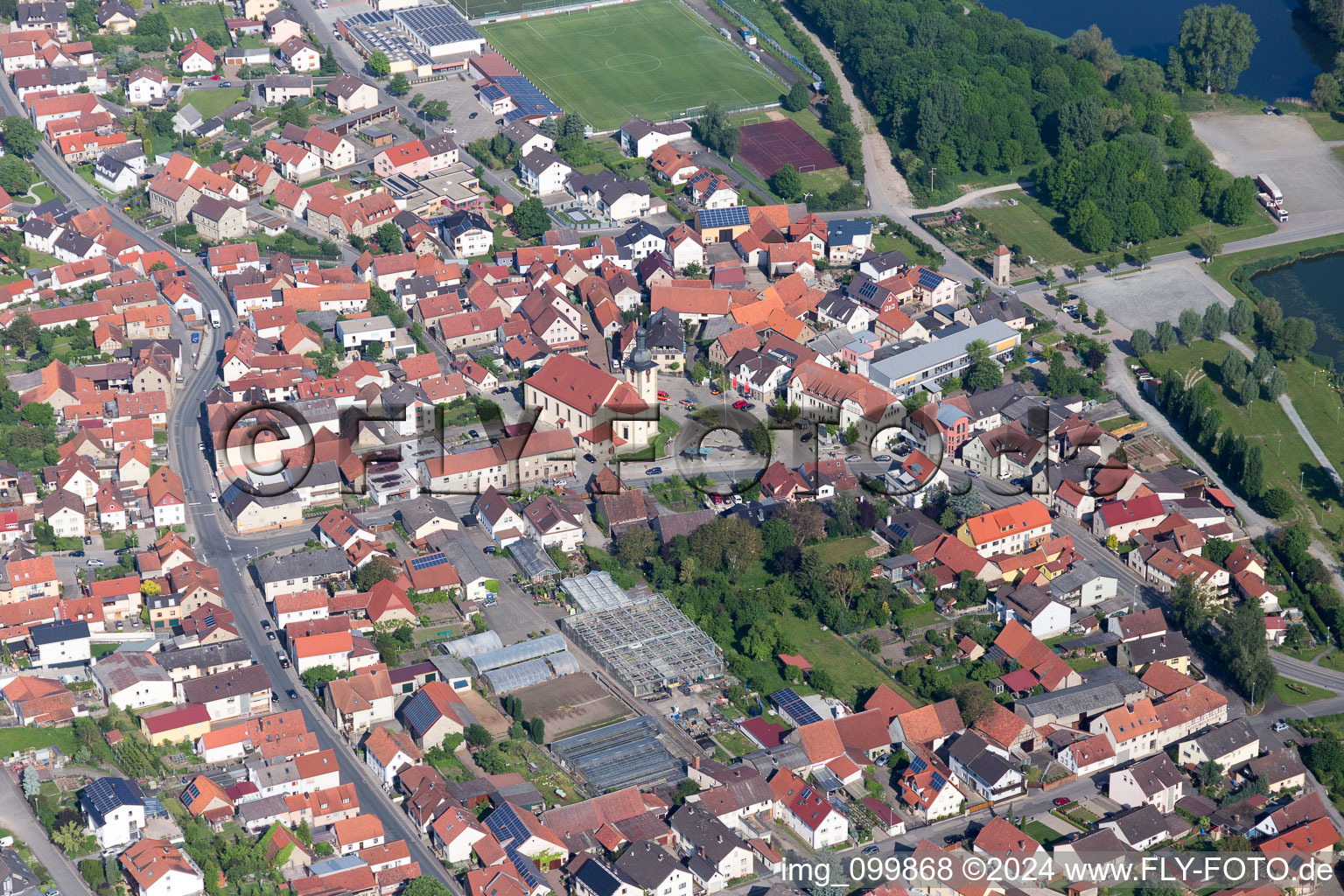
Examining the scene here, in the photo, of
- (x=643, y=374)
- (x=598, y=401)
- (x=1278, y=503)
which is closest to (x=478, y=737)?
(x=598, y=401)

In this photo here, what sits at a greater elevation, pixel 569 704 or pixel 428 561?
pixel 569 704

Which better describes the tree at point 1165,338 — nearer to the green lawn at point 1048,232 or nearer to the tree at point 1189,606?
the green lawn at point 1048,232

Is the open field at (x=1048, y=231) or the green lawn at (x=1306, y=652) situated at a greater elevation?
the green lawn at (x=1306, y=652)

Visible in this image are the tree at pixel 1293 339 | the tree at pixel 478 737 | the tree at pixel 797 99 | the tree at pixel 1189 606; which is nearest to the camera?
the tree at pixel 478 737

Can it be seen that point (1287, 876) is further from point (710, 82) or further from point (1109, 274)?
point (710, 82)

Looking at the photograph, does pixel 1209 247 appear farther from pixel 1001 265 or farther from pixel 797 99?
pixel 797 99

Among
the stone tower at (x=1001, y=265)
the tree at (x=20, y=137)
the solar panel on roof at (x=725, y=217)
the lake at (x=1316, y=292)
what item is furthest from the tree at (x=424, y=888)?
the tree at (x=20, y=137)
